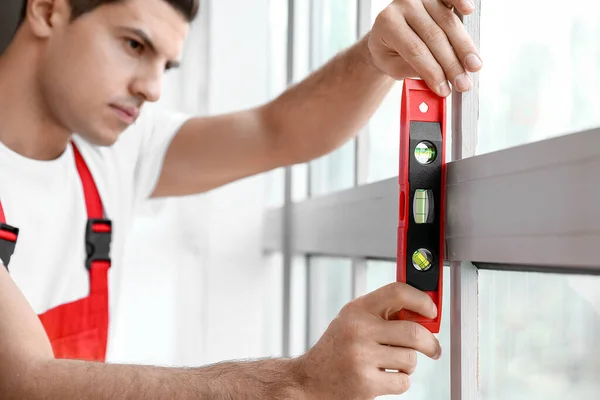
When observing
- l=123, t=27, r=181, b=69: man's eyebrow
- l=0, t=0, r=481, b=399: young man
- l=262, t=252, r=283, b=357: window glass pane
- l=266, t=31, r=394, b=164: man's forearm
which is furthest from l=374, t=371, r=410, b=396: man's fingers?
l=262, t=252, r=283, b=357: window glass pane

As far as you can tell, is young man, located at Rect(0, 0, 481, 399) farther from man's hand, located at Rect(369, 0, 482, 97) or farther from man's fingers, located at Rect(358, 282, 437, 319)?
man's fingers, located at Rect(358, 282, 437, 319)

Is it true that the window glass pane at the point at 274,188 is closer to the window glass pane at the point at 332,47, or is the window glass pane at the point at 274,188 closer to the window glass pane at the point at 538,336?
the window glass pane at the point at 332,47

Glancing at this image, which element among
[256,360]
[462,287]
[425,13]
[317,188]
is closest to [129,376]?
[256,360]

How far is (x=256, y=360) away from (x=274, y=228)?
976mm

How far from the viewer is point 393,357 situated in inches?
27.7

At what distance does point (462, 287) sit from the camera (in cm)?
77

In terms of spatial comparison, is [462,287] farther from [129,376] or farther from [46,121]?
[46,121]

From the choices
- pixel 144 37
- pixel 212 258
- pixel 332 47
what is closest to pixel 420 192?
pixel 144 37

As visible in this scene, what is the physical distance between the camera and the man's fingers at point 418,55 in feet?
2.27

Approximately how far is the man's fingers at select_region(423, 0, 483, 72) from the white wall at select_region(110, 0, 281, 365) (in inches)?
46.9

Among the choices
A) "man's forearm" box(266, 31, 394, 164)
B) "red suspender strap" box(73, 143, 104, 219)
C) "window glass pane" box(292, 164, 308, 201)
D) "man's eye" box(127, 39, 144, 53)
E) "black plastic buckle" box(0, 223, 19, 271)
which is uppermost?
"man's eye" box(127, 39, 144, 53)

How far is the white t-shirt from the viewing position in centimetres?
123

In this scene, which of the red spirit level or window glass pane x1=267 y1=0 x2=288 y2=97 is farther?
window glass pane x1=267 y1=0 x2=288 y2=97

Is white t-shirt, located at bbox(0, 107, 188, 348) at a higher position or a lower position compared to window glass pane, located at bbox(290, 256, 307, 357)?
higher
